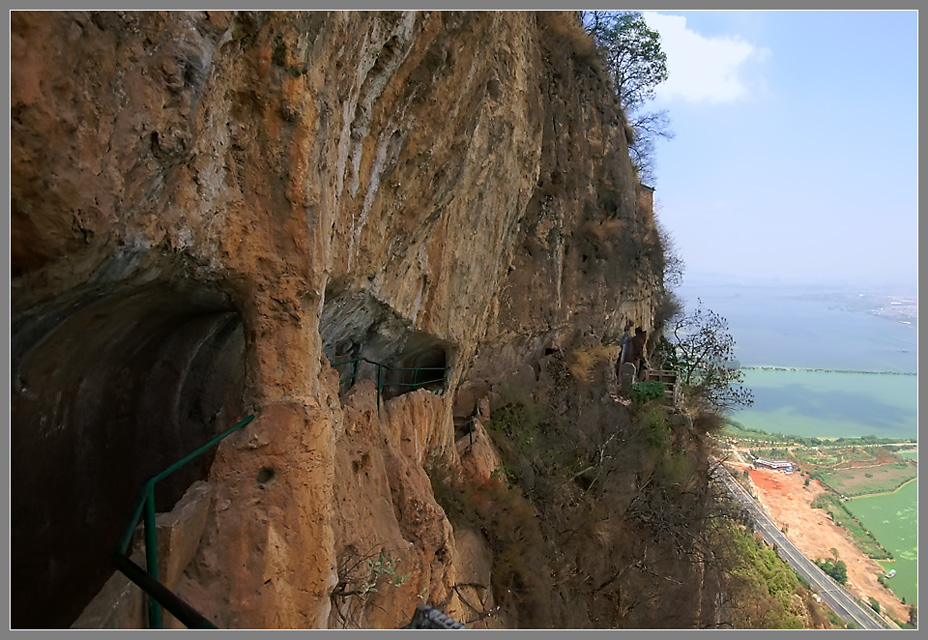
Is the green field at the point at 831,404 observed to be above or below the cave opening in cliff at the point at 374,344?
below

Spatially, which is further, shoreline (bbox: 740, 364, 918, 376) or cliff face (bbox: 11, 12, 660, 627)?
shoreline (bbox: 740, 364, 918, 376)

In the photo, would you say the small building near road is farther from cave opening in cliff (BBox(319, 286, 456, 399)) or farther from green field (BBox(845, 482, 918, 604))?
cave opening in cliff (BBox(319, 286, 456, 399))

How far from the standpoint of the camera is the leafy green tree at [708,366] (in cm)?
2008

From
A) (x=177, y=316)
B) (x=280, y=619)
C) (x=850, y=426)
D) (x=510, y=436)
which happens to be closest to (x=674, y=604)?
(x=510, y=436)

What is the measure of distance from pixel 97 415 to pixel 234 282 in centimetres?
166

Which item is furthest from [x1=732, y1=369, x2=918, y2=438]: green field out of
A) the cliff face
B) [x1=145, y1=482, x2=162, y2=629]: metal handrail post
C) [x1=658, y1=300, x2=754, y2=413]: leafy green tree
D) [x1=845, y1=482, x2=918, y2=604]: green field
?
[x1=145, y1=482, x2=162, y2=629]: metal handrail post

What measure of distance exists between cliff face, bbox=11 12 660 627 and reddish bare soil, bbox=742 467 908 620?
27374 mm

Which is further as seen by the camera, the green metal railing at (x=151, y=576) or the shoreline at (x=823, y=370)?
the shoreline at (x=823, y=370)

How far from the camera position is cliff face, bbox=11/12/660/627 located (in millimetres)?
2260

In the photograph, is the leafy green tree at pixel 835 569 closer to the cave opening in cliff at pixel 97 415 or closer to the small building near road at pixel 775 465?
the small building near road at pixel 775 465

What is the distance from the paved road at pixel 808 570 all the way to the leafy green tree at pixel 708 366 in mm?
2539

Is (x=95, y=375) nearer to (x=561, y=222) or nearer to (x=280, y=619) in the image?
(x=280, y=619)

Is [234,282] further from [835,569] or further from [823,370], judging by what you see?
[823,370]

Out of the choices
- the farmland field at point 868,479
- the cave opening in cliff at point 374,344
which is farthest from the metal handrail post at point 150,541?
the farmland field at point 868,479
